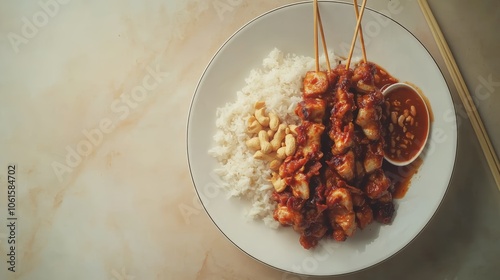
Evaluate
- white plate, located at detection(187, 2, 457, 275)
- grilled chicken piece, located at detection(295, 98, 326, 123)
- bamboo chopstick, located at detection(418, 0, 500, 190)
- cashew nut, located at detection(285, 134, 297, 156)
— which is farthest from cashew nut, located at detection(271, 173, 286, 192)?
bamboo chopstick, located at detection(418, 0, 500, 190)

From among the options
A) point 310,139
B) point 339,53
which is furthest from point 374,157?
point 339,53

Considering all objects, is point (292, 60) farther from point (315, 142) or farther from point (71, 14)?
point (71, 14)

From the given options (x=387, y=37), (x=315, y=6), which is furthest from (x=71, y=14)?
(x=387, y=37)

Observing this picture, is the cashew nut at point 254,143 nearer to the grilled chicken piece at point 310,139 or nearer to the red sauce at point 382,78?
the grilled chicken piece at point 310,139

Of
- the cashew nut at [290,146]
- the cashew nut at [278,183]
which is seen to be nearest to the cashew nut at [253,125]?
the cashew nut at [290,146]

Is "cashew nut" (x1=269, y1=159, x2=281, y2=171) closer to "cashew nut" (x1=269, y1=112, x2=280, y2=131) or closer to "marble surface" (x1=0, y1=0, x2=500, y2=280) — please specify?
"cashew nut" (x1=269, y1=112, x2=280, y2=131)
